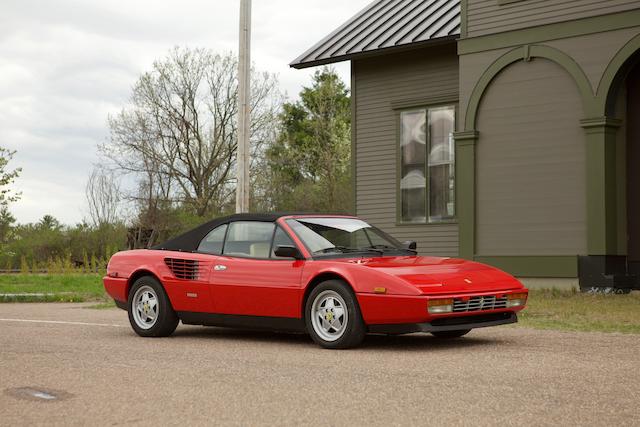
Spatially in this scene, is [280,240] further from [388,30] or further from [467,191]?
[388,30]

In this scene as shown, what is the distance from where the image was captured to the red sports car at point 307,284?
29.0ft

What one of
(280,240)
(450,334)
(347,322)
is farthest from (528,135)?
(347,322)

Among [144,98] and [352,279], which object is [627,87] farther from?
[144,98]

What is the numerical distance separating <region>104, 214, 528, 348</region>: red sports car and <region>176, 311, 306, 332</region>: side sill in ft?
0.04

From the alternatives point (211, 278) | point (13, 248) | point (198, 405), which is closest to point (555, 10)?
point (211, 278)

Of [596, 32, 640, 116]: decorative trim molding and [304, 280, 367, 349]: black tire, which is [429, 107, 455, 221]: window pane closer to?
[596, 32, 640, 116]: decorative trim molding

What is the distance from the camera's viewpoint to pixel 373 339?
10.1m

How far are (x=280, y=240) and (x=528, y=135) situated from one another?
798cm

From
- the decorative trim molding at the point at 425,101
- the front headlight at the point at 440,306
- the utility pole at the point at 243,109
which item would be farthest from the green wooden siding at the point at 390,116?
the front headlight at the point at 440,306

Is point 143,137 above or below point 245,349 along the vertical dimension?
above

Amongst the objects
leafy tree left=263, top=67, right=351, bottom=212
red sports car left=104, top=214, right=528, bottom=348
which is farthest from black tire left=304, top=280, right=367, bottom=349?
leafy tree left=263, top=67, right=351, bottom=212

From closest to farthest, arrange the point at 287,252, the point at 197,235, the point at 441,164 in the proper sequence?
the point at 287,252 → the point at 197,235 → the point at 441,164

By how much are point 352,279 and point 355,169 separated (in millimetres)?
12268

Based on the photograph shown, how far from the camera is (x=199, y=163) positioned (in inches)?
1781
